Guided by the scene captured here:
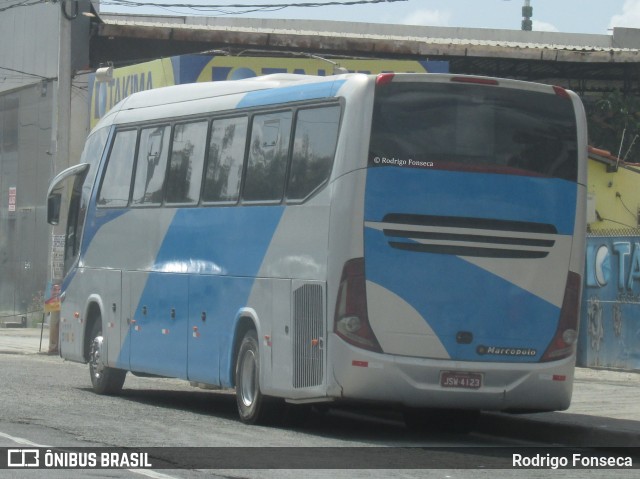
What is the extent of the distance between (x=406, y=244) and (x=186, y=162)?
415 cm

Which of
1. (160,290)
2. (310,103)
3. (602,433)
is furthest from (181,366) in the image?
(602,433)

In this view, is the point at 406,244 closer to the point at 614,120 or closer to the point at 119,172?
the point at 119,172

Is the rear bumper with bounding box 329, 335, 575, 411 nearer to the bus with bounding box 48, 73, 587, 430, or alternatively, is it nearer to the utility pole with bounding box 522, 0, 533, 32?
the bus with bounding box 48, 73, 587, 430

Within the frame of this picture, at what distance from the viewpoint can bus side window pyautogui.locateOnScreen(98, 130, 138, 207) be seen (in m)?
18.6

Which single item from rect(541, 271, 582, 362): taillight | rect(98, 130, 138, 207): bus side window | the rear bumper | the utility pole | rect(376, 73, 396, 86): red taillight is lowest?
the rear bumper

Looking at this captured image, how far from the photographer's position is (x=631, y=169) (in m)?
28.5

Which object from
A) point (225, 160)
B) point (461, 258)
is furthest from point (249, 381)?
point (461, 258)

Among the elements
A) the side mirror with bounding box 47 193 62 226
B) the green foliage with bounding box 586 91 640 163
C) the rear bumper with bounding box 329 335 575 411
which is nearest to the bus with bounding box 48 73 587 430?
the rear bumper with bounding box 329 335 575 411

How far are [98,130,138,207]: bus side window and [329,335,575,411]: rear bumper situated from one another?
234 inches

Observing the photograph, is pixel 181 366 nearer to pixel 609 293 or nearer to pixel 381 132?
pixel 381 132

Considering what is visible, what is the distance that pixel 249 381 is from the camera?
1532 centimetres

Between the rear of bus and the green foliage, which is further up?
the green foliage

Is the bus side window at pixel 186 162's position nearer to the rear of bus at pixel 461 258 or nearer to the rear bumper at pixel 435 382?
the rear of bus at pixel 461 258

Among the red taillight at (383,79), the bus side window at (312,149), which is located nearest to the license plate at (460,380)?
the bus side window at (312,149)
